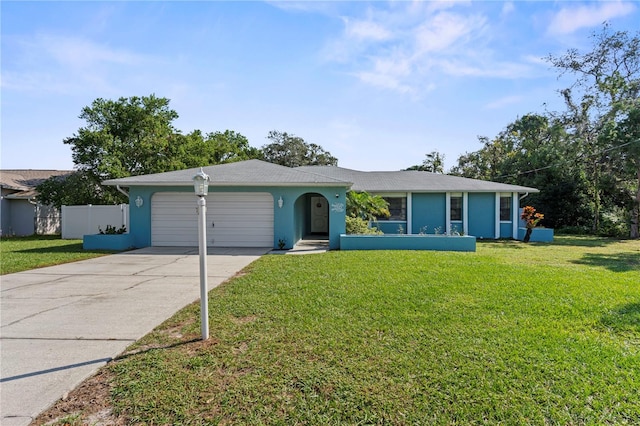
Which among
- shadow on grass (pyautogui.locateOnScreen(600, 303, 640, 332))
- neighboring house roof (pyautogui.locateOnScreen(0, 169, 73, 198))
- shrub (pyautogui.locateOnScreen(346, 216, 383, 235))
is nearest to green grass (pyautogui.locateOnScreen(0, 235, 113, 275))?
shrub (pyautogui.locateOnScreen(346, 216, 383, 235))

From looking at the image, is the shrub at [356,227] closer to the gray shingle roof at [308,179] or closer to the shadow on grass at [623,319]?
the gray shingle roof at [308,179]

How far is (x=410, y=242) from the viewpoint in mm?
11508

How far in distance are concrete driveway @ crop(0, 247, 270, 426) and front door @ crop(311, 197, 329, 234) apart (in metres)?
9.32

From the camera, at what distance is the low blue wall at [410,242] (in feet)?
37.6

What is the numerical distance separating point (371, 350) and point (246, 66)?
9.82m

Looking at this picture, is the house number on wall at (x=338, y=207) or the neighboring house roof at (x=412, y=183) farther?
the neighboring house roof at (x=412, y=183)

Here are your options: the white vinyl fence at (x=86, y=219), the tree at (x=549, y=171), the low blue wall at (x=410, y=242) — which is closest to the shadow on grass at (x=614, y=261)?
the low blue wall at (x=410, y=242)

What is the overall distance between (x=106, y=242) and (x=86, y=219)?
626cm

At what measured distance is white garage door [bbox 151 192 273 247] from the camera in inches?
502

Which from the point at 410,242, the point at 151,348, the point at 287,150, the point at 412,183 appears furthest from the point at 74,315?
the point at 287,150

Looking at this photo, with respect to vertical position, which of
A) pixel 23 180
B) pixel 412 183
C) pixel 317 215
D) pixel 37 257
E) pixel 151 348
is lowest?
pixel 151 348

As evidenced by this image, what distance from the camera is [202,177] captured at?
13.4 feet

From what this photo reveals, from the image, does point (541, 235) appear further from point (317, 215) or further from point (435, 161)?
point (435, 161)

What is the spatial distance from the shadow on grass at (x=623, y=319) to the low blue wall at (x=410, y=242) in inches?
247
